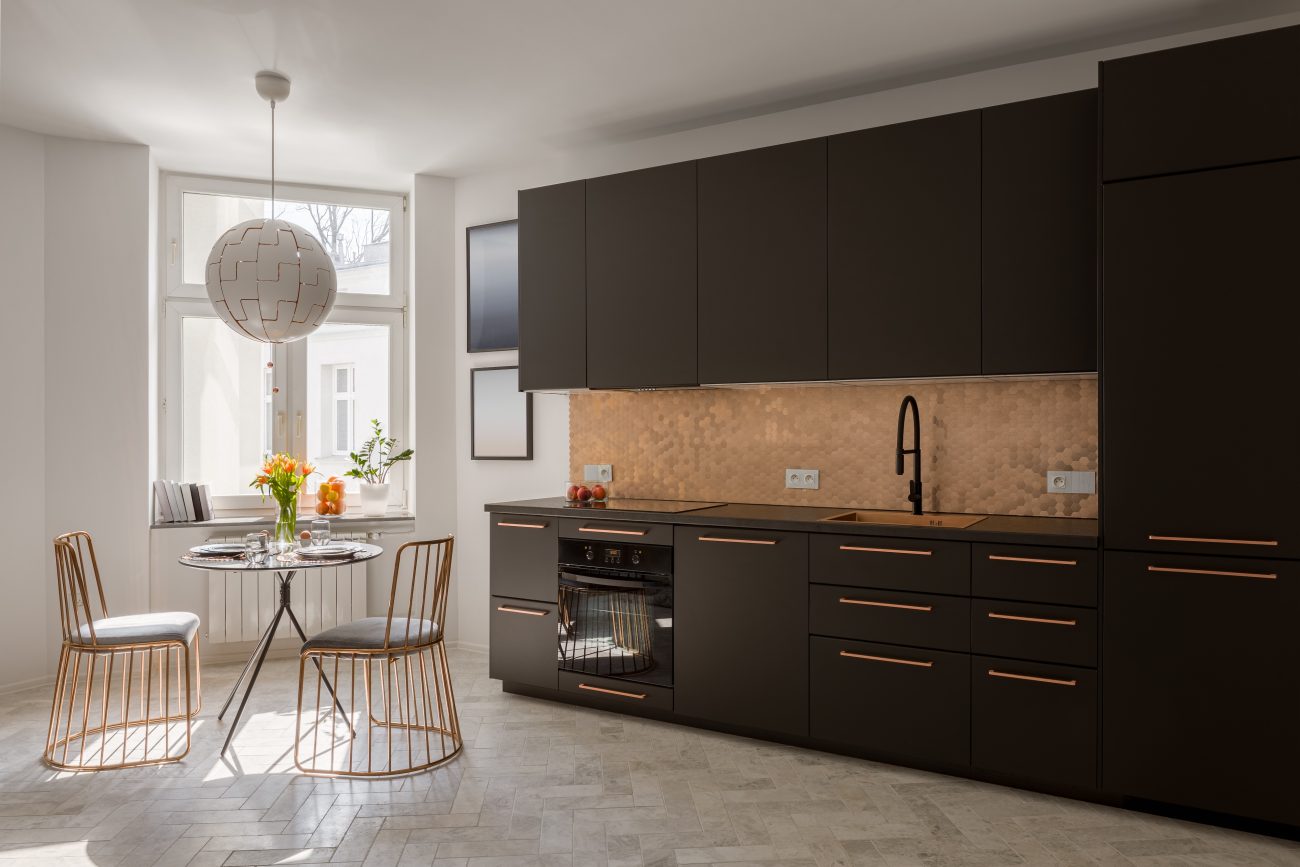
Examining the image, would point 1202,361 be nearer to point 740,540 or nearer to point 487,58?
point 740,540

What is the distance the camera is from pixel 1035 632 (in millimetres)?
2896

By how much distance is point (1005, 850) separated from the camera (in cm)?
255

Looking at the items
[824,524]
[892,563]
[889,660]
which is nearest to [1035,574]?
[892,563]

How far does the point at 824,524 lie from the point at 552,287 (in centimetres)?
181

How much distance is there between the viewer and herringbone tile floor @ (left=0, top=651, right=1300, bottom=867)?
254cm

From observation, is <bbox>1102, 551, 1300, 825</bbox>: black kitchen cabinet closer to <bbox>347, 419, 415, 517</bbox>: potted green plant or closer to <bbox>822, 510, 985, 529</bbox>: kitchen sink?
<bbox>822, 510, 985, 529</bbox>: kitchen sink

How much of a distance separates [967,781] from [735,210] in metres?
2.40

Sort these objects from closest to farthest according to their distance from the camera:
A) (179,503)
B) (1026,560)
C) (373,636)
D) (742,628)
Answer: (1026,560) < (373,636) < (742,628) < (179,503)

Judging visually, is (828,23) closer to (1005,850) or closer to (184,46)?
(184,46)

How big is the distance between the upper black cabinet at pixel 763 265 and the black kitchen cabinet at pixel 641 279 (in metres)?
0.09

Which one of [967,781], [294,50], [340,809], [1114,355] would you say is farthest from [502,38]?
[967,781]

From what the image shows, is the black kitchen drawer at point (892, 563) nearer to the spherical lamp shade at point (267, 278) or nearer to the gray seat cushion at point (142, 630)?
the spherical lamp shade at point (267, 278)

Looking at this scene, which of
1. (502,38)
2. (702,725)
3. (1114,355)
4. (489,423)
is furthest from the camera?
(489,423)

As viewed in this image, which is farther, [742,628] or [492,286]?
[492,286]
